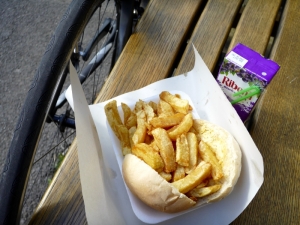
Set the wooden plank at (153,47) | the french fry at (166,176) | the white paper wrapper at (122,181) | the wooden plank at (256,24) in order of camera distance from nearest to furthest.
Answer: the white paper wrapper at (122,181) → the french fry at (166,176) → the wooden plank at (153,47) → the wooden plank at (256,24)

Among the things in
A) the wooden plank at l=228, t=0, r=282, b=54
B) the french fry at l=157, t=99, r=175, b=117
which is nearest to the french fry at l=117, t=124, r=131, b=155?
the french fry at l=157, t=99, r=175, b=117

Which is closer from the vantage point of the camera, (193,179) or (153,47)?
(193,179)

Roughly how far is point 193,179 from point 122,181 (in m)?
A: 0.22

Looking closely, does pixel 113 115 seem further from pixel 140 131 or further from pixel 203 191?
pixel 203 191

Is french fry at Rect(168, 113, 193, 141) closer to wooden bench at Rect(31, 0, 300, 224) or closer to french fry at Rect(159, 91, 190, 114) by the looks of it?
french fry at Rect(159, 91, 190, 114)

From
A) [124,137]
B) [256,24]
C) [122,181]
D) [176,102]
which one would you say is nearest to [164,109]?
[176,102]

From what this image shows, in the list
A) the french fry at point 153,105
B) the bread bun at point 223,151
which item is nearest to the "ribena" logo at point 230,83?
the bread bun at point 223,151

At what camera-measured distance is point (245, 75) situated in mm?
890

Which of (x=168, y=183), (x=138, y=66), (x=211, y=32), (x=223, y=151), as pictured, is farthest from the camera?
(x=211, y=32)

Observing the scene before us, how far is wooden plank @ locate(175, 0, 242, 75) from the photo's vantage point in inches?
45.6

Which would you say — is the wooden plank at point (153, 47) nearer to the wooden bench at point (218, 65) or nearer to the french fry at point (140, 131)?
the wooden bench at point (218, 65)

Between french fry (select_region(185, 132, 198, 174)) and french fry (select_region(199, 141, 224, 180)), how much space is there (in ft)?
0.07

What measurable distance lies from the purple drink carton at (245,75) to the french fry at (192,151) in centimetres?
18

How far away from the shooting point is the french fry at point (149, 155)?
2.78 feet
